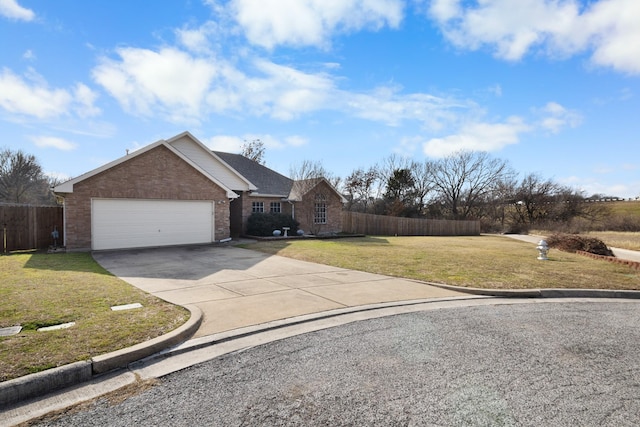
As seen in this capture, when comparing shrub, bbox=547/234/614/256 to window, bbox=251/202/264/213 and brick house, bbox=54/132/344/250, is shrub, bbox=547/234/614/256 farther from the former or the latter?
brick house, bbox=54/132/344/250

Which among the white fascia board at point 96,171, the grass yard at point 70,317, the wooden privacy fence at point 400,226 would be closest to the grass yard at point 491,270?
the grass yard at point 70,317

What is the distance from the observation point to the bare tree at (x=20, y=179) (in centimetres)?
3606

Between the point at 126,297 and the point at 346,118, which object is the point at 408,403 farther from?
the point at 346,118

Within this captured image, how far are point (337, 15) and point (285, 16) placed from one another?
1.68m

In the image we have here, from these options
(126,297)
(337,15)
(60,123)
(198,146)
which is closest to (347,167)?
(198,146)

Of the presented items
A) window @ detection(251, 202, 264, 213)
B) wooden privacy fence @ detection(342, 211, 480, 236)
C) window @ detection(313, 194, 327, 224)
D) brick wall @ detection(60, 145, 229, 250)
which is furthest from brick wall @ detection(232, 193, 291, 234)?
wooden privacy fence @ detection(342, 211, 480, 236)

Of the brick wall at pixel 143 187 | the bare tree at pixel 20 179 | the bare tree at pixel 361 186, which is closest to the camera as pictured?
the brick wall at pixel 143 187

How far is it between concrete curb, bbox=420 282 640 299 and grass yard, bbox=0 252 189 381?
622 centimetres

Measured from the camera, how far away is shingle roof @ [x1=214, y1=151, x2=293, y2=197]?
78.7 ft

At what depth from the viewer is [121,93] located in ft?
50.8

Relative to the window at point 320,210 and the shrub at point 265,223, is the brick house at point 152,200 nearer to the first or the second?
the shrub at point 265,223

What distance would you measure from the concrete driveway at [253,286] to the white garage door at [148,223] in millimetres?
2303

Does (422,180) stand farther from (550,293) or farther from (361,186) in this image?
(550,293)

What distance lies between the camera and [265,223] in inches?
846
